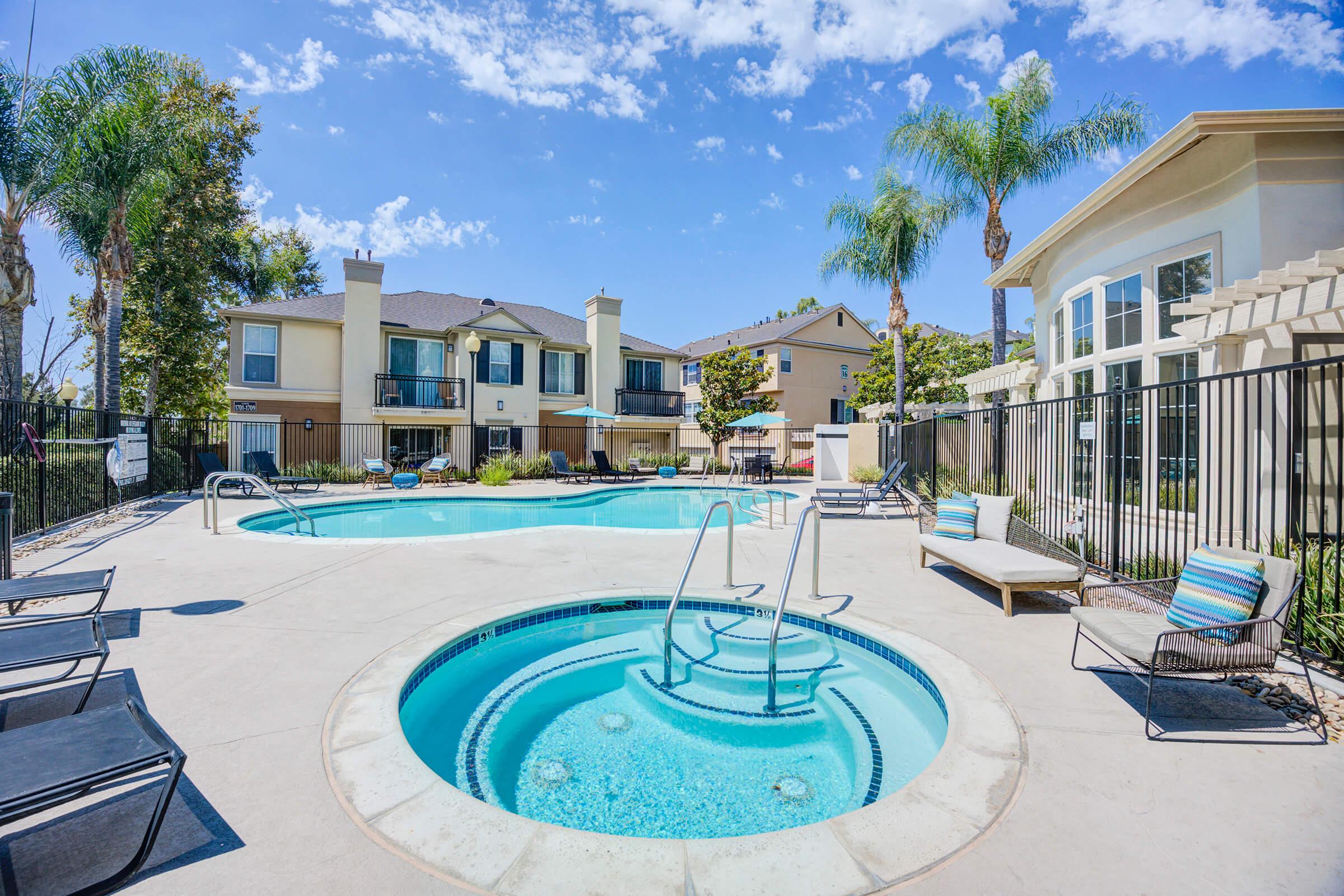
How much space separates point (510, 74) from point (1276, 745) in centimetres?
1685

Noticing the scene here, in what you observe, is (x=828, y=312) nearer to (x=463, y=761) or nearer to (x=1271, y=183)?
(x=1271, y=183)

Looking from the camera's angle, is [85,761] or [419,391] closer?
[85,761]

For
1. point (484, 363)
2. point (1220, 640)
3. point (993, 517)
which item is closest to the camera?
point (1220, 640)

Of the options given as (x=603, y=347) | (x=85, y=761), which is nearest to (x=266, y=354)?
(x=603, y=347)

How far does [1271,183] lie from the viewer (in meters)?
7.21

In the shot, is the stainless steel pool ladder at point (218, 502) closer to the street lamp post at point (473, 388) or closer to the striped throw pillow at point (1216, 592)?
the street lamp post at point (473, 388)

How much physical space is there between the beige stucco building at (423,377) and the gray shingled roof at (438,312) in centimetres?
7

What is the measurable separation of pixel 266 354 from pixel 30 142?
28.7ft

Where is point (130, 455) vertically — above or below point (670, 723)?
above

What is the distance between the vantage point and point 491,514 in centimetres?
1338

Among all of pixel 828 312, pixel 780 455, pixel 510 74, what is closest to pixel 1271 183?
pixel 510 74

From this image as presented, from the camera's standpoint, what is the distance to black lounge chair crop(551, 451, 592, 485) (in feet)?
62.2

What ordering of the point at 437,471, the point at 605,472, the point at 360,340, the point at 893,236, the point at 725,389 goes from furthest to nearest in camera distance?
1. the point at 725,389
2. the point at 360,340
3. the point at 893,236
4. the point at 605,472
5. the point at 437,471

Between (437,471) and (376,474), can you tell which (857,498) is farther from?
(376,474)
